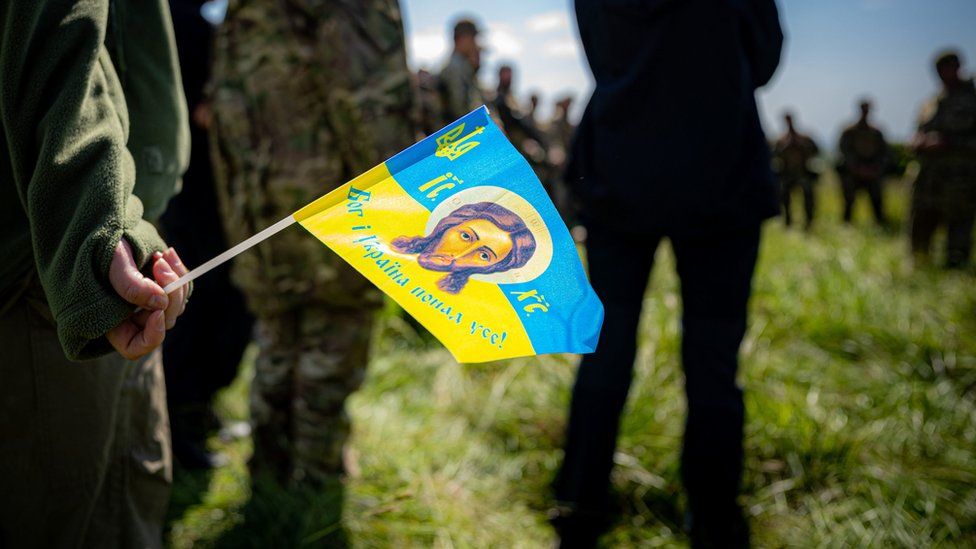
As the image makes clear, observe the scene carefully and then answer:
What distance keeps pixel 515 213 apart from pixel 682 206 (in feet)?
3.00

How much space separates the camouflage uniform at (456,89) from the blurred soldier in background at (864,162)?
892 cm

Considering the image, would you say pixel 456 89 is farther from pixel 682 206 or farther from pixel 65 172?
pixel 65 172

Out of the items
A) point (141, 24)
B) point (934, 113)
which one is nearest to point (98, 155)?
point (141, 24)

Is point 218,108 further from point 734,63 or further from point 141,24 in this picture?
point 734,63

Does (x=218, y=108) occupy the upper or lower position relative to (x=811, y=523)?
upper

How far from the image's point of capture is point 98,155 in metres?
0.98

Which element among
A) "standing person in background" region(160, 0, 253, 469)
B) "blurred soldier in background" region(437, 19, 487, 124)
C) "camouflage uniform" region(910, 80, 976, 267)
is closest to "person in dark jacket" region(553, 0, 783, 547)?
"standing person in background" region(160, 0, 253, 469)

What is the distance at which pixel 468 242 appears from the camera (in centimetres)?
107

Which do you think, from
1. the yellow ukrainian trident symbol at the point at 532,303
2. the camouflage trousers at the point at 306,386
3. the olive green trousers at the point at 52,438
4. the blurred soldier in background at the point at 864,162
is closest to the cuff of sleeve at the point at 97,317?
the olive green trousers at the point at 52,438

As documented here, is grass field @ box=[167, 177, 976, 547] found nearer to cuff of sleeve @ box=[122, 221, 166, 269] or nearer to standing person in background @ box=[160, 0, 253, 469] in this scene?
standing person in background @ box=[160, 0, 253, 469]

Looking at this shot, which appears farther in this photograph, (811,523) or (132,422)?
(811,523)

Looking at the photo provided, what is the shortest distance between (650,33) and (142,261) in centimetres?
143

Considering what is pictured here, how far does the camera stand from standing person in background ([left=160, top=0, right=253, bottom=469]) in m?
2.65

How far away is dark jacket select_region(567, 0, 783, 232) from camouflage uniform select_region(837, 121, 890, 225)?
10.9 metres
